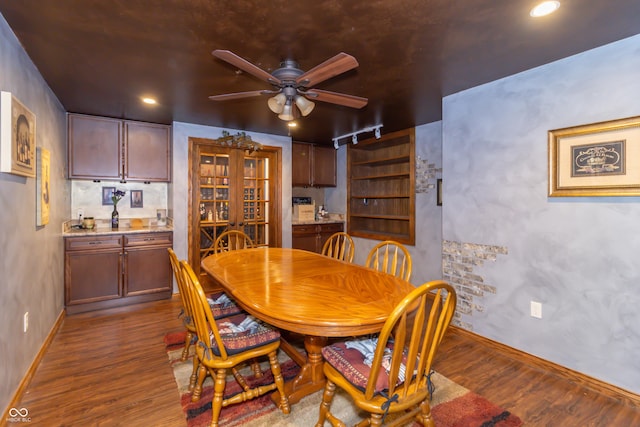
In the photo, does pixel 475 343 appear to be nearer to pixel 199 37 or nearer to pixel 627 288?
pixel 627 288

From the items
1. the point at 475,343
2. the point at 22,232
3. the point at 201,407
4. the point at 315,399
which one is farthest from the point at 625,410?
the point at 22,232

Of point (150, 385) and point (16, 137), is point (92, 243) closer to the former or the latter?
point (16, 137)

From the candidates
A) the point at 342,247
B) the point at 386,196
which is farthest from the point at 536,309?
the point at 386,196

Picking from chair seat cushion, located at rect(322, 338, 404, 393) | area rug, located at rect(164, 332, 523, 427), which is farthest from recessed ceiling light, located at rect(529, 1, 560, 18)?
area rug, located at rect(164, 332, 523, 427)

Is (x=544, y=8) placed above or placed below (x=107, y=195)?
above

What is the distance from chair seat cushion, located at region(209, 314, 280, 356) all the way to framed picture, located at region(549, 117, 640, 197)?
2.30 metres

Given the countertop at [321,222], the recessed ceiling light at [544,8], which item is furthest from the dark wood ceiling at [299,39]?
the countertop at [321,222]

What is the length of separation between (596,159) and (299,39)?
7.10 feet

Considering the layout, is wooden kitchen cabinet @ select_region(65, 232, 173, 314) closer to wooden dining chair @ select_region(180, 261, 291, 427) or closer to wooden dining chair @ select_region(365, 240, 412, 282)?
wooden dining chair @ select_region(180, 261, 291, 427)

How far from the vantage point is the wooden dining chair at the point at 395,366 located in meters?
1.28

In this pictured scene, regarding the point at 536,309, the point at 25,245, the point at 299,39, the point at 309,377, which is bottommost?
the point at 309,377

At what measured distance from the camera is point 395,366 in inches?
51.2

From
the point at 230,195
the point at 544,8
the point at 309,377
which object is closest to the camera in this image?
the point at 544,8

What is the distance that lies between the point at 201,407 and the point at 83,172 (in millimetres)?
3156
